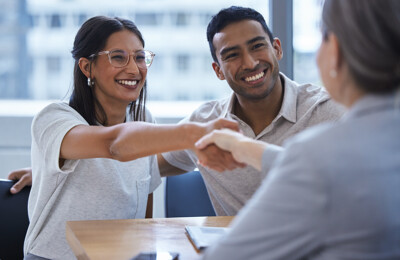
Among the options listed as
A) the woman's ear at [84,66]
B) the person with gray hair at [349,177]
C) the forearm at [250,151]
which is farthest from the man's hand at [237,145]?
the woman's ear at [84,66]

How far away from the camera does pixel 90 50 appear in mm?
2270

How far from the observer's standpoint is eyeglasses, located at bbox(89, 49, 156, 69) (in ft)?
7.46

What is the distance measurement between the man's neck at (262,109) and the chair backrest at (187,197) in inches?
14.7

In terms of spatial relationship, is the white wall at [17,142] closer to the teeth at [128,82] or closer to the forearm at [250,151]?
the teeth at [128,82]

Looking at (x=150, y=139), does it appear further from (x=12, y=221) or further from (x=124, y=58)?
(x=12, y=221)

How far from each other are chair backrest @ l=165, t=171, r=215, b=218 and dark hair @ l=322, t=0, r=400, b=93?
1.63m

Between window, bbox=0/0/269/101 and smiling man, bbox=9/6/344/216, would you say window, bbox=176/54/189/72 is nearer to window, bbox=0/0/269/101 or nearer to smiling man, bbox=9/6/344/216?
window, bbox=0/0/269/101

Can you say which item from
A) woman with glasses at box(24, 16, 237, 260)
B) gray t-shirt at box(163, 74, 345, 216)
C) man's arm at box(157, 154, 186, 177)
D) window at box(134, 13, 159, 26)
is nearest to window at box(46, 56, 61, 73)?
window at box(134, 13, 159, 26)

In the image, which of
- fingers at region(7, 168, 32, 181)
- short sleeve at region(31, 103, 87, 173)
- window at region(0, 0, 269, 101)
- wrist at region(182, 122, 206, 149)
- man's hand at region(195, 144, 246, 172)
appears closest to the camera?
man's hand at region(195, 144, 246, 172)

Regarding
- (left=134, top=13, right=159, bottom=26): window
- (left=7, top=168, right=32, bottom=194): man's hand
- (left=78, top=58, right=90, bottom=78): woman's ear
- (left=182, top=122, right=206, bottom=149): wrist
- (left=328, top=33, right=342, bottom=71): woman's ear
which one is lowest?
(left=7, top=168, right=32, bottom=194): man's hand

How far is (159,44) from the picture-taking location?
3.78 m

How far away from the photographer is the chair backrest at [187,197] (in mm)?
2469

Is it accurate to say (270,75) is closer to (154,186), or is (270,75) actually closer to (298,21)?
(154,186)

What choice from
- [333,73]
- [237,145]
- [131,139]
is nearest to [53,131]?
[131,139]
